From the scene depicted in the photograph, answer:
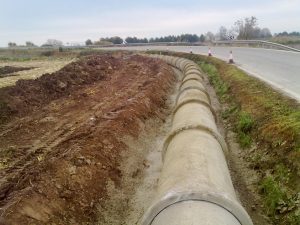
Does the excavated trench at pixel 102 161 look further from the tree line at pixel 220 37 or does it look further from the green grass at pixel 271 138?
the tree line at pixel 220 37

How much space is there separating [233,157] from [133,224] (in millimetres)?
3616

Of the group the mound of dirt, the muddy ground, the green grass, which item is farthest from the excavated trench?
the muddy ground

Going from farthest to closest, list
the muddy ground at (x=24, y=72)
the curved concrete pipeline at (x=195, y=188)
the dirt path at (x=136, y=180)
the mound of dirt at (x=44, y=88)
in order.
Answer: the muddy ground at (x=24, y=72), the mound of dirt at (x=44, y=88), the dirt path at (x=136, y=180), the curved concrete pipeline at (x=195, y=188)

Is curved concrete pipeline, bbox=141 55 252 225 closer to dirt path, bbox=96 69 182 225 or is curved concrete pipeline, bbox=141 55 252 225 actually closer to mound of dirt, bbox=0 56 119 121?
dirt path, bbox=96 69 182 225

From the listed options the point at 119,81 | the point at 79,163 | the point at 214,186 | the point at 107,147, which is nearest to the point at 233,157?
the point at 107,147

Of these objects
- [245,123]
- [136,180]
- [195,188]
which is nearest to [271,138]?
[245,123]

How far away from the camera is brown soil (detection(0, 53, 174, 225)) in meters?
7.10

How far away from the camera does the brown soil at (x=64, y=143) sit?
23.3ft

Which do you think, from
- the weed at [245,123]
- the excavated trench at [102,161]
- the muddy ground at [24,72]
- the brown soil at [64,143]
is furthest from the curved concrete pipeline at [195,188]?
the muddy ground at [24,72]

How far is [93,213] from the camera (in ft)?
24.7

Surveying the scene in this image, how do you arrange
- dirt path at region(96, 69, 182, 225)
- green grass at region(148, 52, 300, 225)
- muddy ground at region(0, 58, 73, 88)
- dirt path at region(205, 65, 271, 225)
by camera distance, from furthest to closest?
muddy ground at region(0, 58, 73, 88) → dirt path at region(96, 69, 182, 225) → dirt path at region(205, 65, 271, 225) → green grass at region(148, 52, 300, 225)

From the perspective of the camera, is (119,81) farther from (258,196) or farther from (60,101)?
(258,196)

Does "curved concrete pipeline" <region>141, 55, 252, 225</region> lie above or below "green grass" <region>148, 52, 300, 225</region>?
above

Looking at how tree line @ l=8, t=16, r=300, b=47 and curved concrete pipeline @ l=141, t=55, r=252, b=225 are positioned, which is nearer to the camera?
curved concrete pipeline @ l=141, t=55, r=252, b=225
